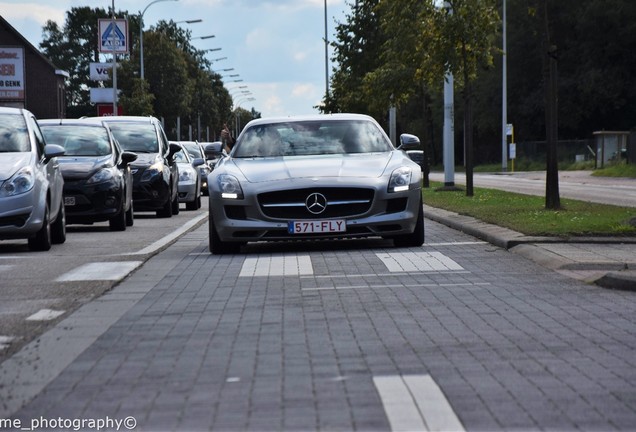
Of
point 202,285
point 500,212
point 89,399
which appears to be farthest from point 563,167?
point 89,399

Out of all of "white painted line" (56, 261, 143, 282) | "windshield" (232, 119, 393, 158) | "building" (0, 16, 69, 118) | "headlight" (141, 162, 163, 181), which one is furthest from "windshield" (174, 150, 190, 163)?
"building" (0, 16, 69, 118)

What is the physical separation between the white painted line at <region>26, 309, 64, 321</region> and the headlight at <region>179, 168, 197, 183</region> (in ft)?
64.9

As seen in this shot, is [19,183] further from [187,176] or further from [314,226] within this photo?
[187,176]

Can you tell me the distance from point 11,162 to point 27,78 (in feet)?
283

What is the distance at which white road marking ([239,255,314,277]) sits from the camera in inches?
467

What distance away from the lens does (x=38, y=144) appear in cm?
1650

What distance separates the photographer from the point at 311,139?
15.8 metres

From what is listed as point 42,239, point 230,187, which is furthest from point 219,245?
point 42,239

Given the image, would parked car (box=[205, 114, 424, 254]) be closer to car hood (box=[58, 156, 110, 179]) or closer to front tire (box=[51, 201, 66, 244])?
front tire (box=[51, 201, 66, 244])

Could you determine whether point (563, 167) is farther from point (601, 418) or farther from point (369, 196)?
point (601, 418)

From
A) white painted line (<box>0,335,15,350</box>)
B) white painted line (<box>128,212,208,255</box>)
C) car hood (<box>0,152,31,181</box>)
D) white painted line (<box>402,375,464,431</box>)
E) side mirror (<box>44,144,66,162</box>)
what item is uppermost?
side mirror (<box>44,144,66,162</box>)

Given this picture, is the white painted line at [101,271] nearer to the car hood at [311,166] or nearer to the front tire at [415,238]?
the car hood at [311,166]

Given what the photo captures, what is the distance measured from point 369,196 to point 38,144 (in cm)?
462

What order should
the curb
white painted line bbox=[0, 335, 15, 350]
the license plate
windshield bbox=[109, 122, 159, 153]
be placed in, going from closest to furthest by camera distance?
white painted line bbox=[0, 335, 15, 350]
the curb
the license plate
windshield bbox=[109, 122, 159, 153]
